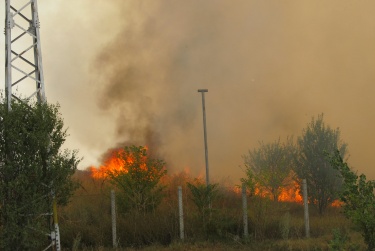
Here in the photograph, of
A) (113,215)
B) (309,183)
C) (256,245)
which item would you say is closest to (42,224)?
(113,215)

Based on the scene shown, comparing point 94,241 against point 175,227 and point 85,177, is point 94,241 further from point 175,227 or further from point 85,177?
point 85,177

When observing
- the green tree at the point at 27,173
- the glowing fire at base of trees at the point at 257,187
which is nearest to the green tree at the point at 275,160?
the glowing fire at base of trees at the point at 257,187

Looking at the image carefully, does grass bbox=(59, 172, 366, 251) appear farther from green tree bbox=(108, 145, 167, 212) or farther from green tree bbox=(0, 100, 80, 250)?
green tree bbox=(0, 100, 80, 250)

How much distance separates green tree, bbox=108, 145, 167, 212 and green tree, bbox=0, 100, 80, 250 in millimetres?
7097

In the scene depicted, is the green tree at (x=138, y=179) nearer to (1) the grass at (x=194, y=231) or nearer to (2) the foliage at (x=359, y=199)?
(1) the grass at (x=194, y=231)

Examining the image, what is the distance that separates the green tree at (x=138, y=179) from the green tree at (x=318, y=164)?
12.6m

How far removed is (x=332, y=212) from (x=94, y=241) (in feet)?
56.2

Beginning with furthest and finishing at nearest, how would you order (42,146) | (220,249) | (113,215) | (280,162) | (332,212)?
(280,162) < (332,212) < (113,215) < (220,249) < (42,146)

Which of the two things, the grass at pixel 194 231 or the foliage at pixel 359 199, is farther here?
the grass at pixel 194 231

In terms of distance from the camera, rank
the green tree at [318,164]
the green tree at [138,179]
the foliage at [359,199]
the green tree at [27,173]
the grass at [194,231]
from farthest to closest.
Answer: the green tree at [318,164] → the green tree at [138,179] → the grass at [194,231] → the green tree at [27,173] → the foliage at [359,199]

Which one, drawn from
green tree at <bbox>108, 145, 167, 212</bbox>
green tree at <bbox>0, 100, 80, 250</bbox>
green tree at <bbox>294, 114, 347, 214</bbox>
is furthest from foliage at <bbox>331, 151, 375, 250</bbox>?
green tree at <bbox>294, 114, 347, 214</bbox>

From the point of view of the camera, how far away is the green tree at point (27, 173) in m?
15.7

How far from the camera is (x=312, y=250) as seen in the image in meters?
18.2

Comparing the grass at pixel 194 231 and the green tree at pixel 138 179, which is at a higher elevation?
the green tree at pixel 138 179
